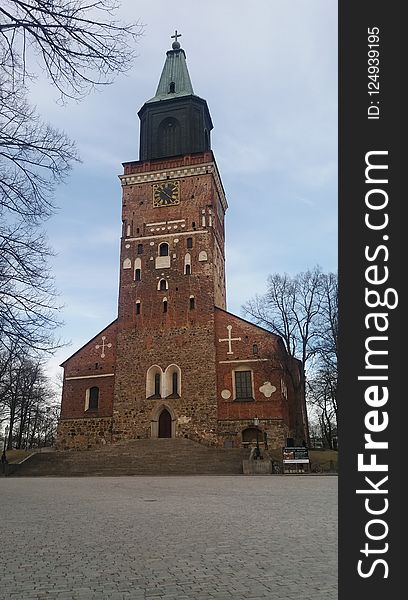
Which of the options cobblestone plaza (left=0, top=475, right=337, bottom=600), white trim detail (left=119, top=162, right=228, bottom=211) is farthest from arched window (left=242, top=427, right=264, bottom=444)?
cobblestone plaza (left=0, top=475, right=337, bottom=600)

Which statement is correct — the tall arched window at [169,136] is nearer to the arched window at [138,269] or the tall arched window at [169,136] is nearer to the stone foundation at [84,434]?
the arched window at [138,269]

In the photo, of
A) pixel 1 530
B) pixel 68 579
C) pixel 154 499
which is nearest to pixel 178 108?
pixel 154 499

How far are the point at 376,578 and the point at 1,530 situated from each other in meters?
6.85

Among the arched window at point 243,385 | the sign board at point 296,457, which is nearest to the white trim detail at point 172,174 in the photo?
the arched window at point 243,385

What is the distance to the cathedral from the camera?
3241 centimetres

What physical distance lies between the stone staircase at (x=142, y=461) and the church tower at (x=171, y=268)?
3085mm

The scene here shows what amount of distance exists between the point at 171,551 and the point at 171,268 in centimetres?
3085

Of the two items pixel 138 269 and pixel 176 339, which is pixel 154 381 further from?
pixel 138 269

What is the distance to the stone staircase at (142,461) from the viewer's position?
26.1 m

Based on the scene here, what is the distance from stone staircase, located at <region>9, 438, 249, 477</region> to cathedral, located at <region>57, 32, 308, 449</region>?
2.94m

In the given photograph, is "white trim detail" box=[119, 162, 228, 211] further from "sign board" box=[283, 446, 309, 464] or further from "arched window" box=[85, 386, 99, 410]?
"sign board" box=[283, 446, 309, 464]

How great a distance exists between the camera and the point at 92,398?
35188 millimetres

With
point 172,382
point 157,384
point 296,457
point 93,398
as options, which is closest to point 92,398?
point 93,398

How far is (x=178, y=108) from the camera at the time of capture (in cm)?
3809
